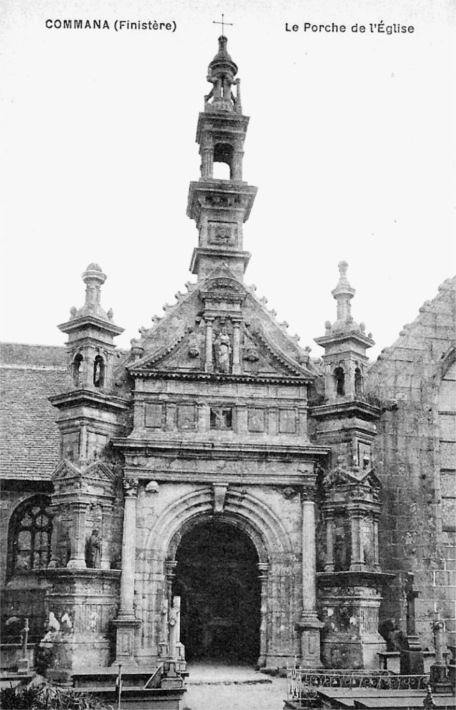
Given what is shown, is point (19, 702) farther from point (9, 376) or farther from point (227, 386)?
point (9, 376)

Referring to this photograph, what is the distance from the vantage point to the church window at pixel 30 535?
84.8ft

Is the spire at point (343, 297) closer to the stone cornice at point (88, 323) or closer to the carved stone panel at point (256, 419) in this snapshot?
the carved stone panel at point (256, 419)

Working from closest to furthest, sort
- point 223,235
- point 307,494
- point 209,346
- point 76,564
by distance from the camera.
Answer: point 76,564 < point 307,494 < point 209,346 < point 223,235

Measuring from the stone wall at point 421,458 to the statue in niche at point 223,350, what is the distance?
452 cm

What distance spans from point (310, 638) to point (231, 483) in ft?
13.9

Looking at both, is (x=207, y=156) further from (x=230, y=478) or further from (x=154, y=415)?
(x=230, y=478)

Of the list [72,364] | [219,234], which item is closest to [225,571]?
[72,364]

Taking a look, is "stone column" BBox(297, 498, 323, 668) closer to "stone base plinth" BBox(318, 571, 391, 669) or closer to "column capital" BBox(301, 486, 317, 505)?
"column capital" BBox(301, 486, 317, 505)

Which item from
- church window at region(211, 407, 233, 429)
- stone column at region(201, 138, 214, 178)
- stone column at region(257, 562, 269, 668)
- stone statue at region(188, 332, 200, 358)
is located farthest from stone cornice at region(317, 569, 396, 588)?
stone column at region(201, 138, 214, 178)

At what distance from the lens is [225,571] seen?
25.2m

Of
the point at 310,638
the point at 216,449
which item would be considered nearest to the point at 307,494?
the point at 216,449

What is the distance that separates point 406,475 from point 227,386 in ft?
18.7

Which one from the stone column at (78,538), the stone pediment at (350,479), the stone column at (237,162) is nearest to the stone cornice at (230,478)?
the stone pediment at (350,479)

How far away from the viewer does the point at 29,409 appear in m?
28.2
